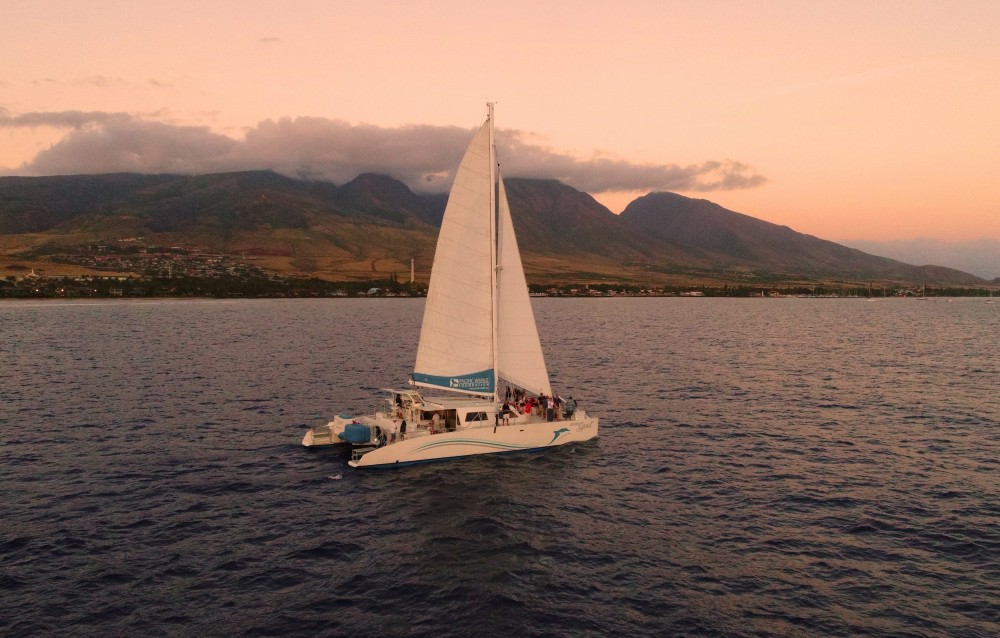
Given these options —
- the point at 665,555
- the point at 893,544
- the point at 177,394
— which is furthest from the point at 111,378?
the point at 893,544

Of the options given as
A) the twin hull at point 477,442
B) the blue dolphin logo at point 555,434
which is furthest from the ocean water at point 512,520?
the blue dolphin logo at point 555,434

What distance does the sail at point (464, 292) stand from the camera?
122ft

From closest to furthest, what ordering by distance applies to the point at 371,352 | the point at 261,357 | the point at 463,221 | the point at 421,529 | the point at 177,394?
the point at 421,529 → the point at 463,221 → the point at 177,394 → the point at 261,357 → the point at 371,352

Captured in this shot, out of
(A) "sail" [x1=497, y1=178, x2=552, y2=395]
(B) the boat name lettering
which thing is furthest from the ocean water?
(A) "sail" [x1=497, y1=178, x2=552, y2=395]

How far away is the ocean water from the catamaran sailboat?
5.04 ft

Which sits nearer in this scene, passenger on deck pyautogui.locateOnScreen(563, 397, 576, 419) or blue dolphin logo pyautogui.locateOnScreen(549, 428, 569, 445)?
blue dolphin logo pyautogui.locateOnScreen(549, 428, 569, 445)

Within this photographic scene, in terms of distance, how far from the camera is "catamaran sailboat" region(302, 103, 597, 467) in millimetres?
37281

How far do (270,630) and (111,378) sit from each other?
191ft

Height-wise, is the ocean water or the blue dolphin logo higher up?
the blue dolphin logo

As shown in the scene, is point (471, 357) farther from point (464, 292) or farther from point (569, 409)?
point (569, 409)

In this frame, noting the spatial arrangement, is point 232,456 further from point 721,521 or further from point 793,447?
point 793,447

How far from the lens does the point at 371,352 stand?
91812mm

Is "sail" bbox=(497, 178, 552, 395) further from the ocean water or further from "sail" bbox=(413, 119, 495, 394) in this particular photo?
the ocean water

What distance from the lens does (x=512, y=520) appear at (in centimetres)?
2994
